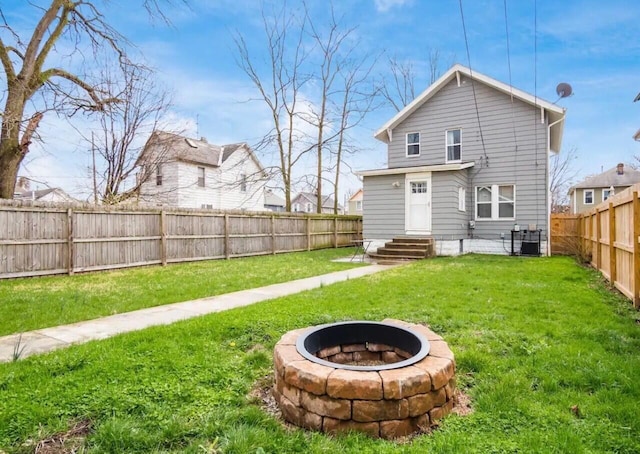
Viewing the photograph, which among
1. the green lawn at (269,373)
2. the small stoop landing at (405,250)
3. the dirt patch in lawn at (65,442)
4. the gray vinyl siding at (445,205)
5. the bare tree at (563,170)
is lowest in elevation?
the dirt patch in lawn at (65,442)

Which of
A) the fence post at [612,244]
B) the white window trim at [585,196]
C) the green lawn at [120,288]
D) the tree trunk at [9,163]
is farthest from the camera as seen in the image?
the white window trim at [585,196]

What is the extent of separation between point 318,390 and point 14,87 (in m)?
11.2

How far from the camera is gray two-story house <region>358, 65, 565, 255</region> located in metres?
12.9

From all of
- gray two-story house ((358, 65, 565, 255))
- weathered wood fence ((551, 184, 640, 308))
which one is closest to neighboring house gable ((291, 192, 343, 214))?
gray two-story house ((358, 65, 565, 255))

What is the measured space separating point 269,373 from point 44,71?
11.1 m

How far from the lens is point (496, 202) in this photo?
1366 cm

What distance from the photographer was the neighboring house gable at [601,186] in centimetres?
2920

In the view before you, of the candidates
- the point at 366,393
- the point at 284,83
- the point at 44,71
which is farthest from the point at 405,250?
the point at 284,83

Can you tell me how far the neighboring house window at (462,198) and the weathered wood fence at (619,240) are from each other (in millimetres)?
3773

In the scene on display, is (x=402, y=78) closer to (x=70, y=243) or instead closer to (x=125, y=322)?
(x=70, y=243)

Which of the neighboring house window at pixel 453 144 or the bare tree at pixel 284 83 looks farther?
the bare tree at pixel 284 83

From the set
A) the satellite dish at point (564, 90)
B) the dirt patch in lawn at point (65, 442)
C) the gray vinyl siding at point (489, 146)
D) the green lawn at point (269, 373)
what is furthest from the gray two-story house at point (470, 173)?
the dirt patch in lawn at point (65, 442)

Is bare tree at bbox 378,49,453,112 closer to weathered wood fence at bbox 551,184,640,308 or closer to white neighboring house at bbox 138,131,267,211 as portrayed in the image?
white neighboring house at bbox 138,131,267,211

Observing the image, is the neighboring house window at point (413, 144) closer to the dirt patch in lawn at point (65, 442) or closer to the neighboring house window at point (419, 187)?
the neighboring house window at point (419, 187)
